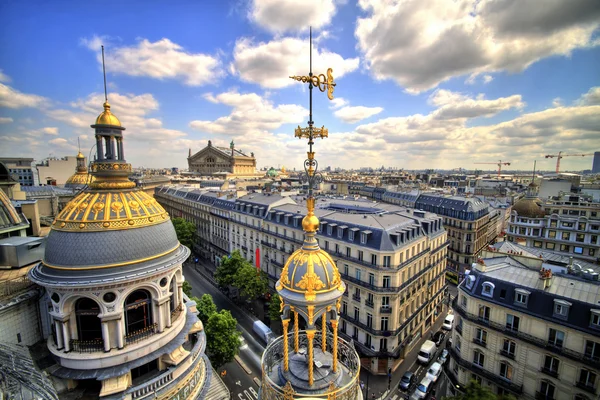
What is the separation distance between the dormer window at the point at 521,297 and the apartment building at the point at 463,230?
40.0m

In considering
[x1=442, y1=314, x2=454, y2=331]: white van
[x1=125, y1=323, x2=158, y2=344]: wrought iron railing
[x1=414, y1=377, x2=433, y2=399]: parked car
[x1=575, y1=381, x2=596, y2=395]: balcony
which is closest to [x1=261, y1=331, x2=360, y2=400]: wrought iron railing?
[x1=125, y1=323, x2=158, y2=344]: wrought iron railing

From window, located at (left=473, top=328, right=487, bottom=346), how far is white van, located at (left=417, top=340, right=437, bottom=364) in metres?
11.4

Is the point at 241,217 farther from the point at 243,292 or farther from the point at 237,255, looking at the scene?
the point at 243,292

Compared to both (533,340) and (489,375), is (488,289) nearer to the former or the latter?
(533,340)

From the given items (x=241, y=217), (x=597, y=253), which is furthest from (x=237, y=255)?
(x=597, y=253)

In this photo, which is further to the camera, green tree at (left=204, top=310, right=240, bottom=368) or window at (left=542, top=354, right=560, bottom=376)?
green tree at (left=204, top=310, right=240, bottom=368)

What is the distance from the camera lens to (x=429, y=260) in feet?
145

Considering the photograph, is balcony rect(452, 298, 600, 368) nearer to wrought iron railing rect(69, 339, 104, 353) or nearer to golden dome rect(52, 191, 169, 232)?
golden dome rect(52, 191, 169, 232)

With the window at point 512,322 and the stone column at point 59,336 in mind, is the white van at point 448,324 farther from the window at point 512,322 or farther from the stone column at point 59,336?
the stone column at point 59,336

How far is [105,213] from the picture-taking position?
58.5ft

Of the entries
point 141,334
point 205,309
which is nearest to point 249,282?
point 205,309

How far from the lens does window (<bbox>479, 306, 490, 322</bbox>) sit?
28753mm

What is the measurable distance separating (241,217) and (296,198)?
13.9 m

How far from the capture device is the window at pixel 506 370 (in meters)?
27.1
